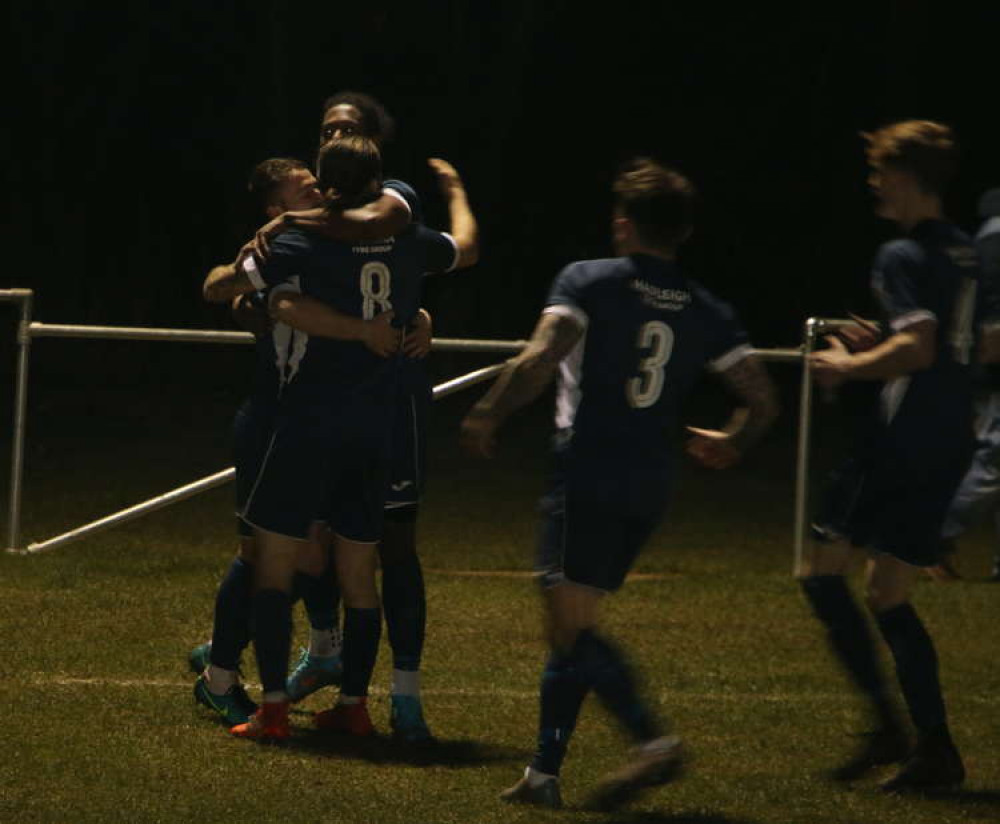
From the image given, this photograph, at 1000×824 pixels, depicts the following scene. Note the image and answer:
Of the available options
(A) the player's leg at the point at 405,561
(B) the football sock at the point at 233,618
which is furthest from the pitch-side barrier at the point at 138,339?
(B) the football sock at the point at 233,618

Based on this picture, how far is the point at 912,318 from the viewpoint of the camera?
5852 millimetres

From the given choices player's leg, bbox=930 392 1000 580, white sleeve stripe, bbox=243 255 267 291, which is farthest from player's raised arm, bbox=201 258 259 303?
player's leg, bbox=930 392 1000 580

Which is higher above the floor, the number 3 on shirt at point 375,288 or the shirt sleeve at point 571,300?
the shirt sleeve at point 571,300

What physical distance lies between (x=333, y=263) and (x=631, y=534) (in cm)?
132

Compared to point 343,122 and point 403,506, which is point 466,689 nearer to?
point 403,506

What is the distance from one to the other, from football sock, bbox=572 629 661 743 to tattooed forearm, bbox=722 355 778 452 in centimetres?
69

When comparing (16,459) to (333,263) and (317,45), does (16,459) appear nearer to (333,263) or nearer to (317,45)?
(333,263)

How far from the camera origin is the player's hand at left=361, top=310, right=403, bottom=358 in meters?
6.27

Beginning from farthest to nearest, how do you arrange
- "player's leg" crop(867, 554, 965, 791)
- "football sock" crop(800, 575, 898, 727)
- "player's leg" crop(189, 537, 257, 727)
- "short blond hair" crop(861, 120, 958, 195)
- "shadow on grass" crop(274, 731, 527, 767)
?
"player's leg" crop(189, 537, 257, 727) → "shadow on grass" crop(274, 731, 527, 767) → "football sock" crop(800, 575, 898, 727) → "player's leg" crop(867, 554, 965, 791) → "short blond hair" crop(861, 120, 958, 195)

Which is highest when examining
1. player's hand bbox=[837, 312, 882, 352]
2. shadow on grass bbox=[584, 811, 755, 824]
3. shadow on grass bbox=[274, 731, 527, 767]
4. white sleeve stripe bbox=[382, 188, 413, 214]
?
white sleeve stripe bbox=[382, 188, 413, 214]

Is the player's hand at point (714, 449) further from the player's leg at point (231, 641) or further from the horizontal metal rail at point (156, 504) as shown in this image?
the horizontal metal rail at point (156, 504)

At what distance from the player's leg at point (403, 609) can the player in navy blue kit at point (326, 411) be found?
0.32 meters

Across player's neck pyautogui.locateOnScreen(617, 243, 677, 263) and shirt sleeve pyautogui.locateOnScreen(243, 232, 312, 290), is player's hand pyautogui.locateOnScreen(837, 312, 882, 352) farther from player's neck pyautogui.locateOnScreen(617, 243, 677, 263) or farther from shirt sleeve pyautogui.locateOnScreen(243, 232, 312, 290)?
shirt sleeve pyautogui.locateOnScreen(243, 232, 312, 290)

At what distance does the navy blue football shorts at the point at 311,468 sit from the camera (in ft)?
20.9
